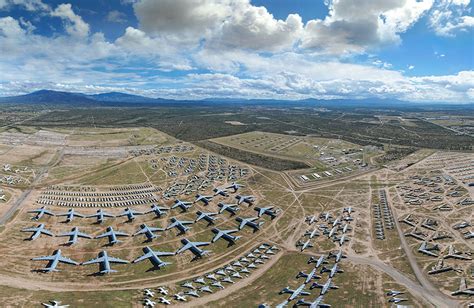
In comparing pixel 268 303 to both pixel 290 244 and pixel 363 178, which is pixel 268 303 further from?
pixel 363 178

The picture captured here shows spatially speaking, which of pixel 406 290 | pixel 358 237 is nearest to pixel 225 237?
pixel 358 237

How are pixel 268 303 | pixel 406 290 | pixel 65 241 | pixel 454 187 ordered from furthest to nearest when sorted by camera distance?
pixel 454 187 → pixel 65 241 → pixel 406 290 → pixel 268 303

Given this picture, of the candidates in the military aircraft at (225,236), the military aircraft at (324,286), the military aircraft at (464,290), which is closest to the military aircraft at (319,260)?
the military aircraft at (324,286)

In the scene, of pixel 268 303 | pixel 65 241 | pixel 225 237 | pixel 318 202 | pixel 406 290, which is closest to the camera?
pixel 268 303

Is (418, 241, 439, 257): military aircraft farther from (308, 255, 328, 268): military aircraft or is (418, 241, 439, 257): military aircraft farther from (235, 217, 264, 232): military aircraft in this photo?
(235, 217, 264, 232): military aircraft

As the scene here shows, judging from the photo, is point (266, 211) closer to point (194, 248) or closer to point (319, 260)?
point (319, 260)

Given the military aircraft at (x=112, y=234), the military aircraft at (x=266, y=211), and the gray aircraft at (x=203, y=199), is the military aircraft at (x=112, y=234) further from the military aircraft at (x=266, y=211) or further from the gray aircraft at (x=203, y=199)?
the military aircraft at (x=266, y=211)

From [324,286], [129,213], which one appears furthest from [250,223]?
[129,213]
